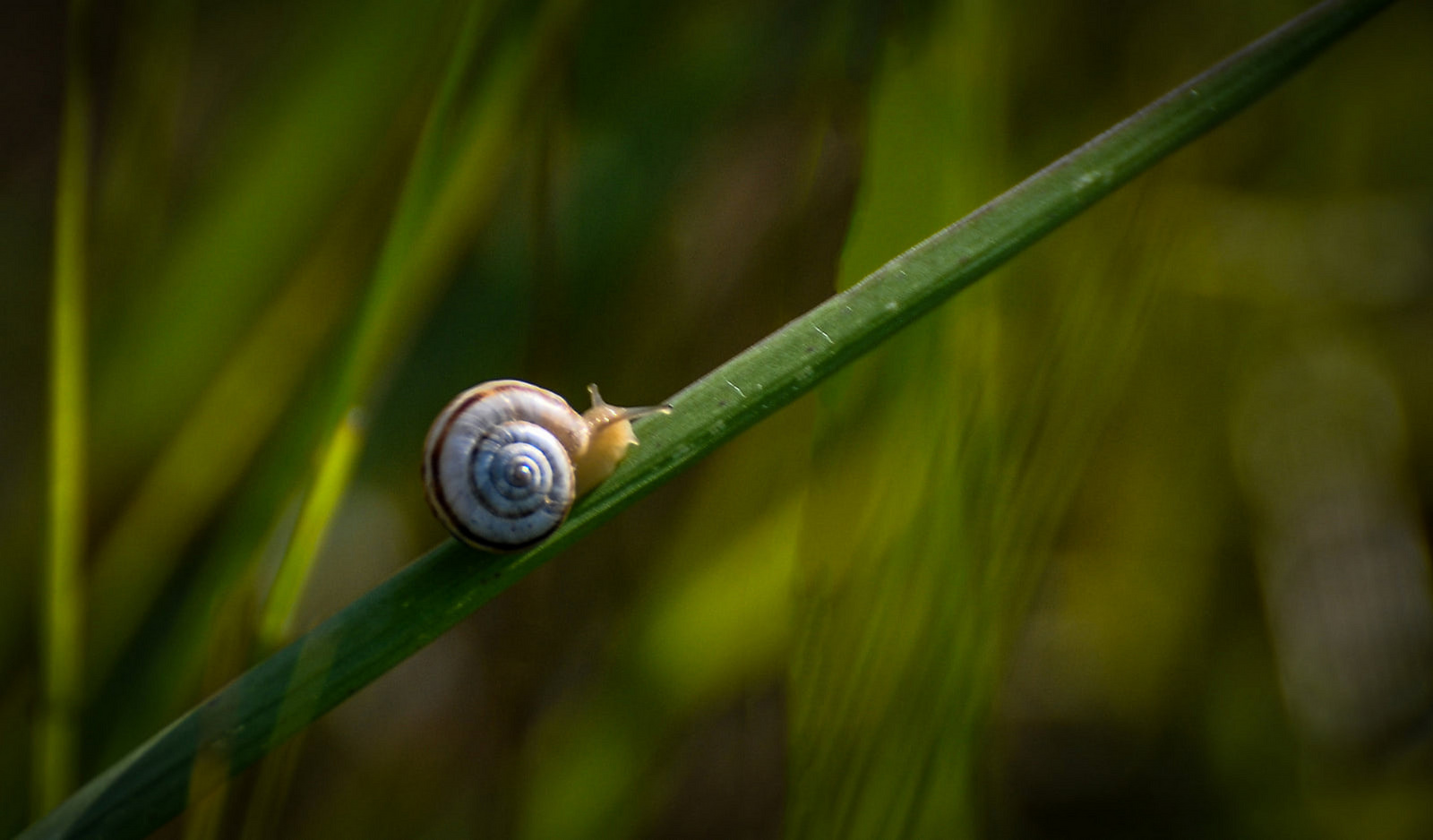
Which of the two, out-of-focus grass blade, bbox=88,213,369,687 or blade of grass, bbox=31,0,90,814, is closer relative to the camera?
blade of grass, bbox=31,0,90,814

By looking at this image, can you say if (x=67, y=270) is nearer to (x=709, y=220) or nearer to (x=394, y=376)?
(x=394, y=376)

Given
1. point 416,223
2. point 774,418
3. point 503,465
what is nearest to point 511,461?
point 503,465

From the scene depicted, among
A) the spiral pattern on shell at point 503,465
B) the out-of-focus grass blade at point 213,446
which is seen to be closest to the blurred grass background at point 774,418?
the out-of-focus grass blade at point 213,446

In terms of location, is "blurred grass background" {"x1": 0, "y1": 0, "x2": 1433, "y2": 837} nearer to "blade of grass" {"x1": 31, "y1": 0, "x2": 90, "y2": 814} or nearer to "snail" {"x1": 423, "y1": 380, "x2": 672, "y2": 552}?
"blade of grass" {"x1": 31, "y1": 0, "x2": 90, "y2": 814}

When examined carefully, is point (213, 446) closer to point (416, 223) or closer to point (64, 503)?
point (64, 503)

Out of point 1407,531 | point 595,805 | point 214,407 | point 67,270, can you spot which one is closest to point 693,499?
point 595,805

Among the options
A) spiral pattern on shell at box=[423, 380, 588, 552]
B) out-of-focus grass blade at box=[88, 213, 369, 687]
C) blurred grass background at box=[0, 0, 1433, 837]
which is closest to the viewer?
spiral pattern on shell at box=[423, 380, 588, 552]

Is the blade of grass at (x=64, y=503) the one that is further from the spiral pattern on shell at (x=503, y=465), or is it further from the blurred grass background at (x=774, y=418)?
the spiral pattern on shell at (x=503, y=465)

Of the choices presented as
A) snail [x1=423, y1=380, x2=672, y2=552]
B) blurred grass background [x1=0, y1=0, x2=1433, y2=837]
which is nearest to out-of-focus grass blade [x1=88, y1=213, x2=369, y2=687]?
blurred grass background [x1=0, y1=0, x2=1433, y2=837]
